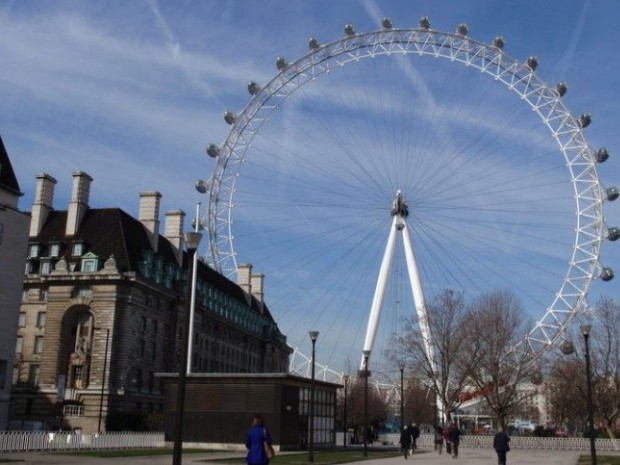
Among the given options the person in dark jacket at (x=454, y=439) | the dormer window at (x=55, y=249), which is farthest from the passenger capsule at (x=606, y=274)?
the dormer window at (x=55, y=249)

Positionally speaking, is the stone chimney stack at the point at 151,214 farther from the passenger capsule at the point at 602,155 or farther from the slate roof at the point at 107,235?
the passenger capsule at the point at 602,155

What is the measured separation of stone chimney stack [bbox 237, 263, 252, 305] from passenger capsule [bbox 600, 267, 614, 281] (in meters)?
70.1

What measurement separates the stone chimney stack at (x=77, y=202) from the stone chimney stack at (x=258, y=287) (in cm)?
5018

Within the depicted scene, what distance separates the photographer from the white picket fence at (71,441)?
37.9 metres

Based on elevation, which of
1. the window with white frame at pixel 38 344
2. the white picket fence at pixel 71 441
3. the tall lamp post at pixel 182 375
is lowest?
the white picket fence at pixel 71 441

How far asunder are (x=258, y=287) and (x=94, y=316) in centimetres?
5680

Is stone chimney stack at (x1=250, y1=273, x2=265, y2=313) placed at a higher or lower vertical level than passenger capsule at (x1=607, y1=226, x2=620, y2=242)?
higher

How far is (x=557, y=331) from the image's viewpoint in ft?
200

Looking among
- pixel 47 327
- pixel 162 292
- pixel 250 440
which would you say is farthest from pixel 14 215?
pixel 250 440

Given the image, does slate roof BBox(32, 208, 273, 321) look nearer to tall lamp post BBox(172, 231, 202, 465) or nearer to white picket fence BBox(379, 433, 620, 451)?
white picket fence BBox(379, 433, 620, 451)

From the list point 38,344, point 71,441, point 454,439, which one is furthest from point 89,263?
point 454,439

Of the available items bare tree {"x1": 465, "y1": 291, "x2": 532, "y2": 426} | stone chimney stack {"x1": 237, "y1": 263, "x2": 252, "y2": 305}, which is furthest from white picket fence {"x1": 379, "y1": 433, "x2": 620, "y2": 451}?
stone chimney stack {"x1": 237, "y1": 263, "x2": 252, "y2": 305}

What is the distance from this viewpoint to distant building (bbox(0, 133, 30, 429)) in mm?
56938

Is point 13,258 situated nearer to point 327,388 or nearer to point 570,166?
point 327,388
